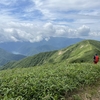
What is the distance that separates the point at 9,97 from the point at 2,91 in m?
1.27

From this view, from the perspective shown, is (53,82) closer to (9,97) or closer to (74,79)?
(74,79)

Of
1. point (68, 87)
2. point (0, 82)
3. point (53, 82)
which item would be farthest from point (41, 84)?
point (0, 82)

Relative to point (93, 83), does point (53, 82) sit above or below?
above

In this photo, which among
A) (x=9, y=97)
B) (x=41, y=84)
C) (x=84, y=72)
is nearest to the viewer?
(x=9, y=97)

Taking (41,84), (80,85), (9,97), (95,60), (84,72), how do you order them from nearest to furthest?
(9,97) → (41,84) → (80,85) → (84,72) → (95,60)

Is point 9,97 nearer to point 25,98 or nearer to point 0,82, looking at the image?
point 25,98

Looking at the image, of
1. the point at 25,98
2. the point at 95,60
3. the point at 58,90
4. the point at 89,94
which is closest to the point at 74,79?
the point at 89,94

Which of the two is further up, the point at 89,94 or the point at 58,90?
the point at 58,90

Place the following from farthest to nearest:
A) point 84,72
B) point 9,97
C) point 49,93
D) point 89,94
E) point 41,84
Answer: point 84,72 < point 89,94 < point 41,84 < point 49,93 < point 9,97

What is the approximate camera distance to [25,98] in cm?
1098

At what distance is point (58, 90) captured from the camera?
470 inches

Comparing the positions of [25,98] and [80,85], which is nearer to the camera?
[25,98]

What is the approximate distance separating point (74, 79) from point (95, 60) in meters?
15.1

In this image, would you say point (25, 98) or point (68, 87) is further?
point (68, 87)
